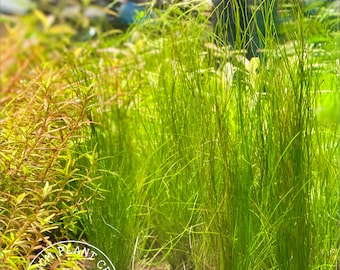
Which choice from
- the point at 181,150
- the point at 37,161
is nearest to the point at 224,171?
the point at 181,150

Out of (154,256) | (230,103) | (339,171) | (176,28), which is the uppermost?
(176,28)

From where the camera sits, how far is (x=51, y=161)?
0.97 m

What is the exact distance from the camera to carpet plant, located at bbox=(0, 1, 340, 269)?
2.89 ft

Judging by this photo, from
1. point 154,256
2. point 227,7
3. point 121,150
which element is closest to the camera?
point 227,7

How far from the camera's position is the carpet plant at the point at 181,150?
88 cm

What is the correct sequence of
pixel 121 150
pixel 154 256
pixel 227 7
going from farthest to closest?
1. pixel 121 150
2. pixel 154 256
3. pixel 227 7

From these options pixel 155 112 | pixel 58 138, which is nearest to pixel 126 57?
pixel 155 112

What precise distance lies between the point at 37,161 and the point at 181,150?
0.25 m

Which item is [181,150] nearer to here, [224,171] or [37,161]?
[224,171]

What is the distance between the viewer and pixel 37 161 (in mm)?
975

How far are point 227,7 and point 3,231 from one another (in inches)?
20.9

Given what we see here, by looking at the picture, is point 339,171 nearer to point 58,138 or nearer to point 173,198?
point 173,198

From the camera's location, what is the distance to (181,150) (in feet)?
3.21

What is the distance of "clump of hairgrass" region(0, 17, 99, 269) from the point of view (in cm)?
94
